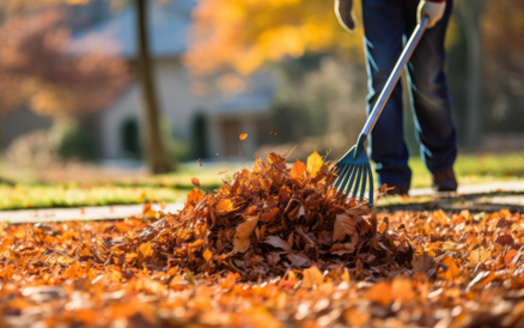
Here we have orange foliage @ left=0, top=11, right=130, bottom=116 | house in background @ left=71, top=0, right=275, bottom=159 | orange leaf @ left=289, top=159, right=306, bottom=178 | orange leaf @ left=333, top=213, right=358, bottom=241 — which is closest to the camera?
orange leaf @ left=333, top=213, right=358, bottom=241

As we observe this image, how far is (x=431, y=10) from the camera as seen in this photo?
12.3 feet

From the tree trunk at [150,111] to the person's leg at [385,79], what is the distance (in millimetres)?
8231

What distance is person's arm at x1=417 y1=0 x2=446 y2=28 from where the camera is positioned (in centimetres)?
375

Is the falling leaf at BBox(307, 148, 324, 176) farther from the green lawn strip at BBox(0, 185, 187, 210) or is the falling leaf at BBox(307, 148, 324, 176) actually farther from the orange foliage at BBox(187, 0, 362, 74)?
the orange foliage at BBox(187, 0, 362, 74)

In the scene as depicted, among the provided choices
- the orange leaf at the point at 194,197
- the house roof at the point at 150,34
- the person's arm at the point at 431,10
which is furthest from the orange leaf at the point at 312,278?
the house roof at the point at 150,34

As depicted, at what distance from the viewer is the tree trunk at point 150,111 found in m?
11.9

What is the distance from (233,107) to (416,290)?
2334 cm

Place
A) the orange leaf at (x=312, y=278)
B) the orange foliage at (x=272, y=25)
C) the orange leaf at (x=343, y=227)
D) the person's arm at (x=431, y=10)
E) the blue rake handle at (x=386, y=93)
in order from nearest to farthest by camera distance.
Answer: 1. the orange leaf at (x=312, y=278)
2. the orange leaf at (x=343, y=227)
3. the blue rake handle at (x=386, y=93)
4. the person's arm at (x=431, y=10)
5. the orange foliage at (x=272, y=25)

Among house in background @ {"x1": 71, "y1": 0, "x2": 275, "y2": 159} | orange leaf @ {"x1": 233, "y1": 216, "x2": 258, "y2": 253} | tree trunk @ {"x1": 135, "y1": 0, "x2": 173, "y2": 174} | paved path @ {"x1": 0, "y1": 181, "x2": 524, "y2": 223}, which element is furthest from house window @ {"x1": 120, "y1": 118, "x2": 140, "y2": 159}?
orange leaf @ {"x1": 233, "y1": 216, "x2": 258, "y2": 253}

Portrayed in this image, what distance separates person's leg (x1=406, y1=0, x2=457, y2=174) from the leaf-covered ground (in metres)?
1.20

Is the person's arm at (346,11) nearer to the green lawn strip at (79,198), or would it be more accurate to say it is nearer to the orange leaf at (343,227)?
the green lawn strip at (79,198)

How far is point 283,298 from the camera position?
1.74m

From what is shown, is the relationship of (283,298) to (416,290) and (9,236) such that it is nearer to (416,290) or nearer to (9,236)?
(416,290)

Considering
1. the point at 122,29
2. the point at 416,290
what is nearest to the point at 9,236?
the point at 416,290
